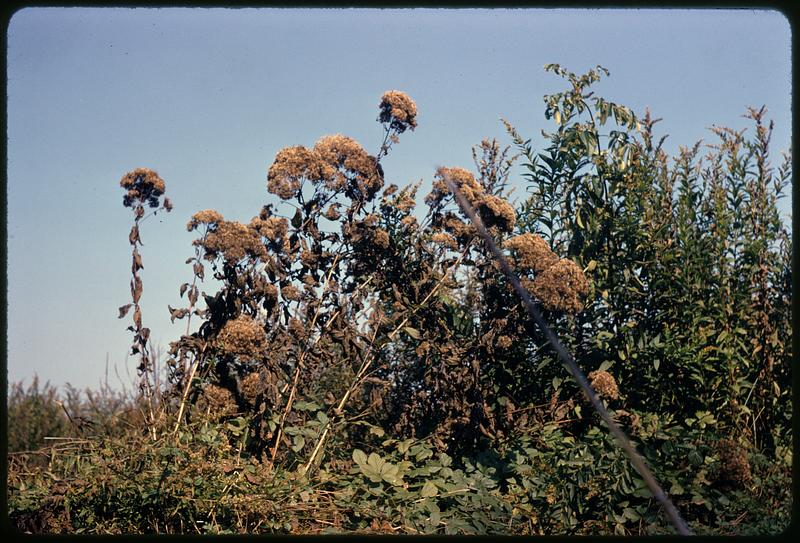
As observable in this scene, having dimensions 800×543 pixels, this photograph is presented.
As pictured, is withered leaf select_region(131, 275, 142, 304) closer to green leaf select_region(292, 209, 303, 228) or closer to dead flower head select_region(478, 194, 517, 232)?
green leaf select_region(292, 209, 303, 228)

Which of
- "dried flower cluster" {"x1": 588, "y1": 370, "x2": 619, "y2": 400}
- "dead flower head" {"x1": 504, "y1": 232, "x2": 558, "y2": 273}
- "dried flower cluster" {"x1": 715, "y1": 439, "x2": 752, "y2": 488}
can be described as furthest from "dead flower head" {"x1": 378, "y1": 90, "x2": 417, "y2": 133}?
"dried flower cluster" {"x1": 715, "y1": 439, "x2": 752, "y2": 488}

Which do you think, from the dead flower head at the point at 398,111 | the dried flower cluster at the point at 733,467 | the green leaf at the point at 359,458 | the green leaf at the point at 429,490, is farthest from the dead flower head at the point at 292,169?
the dried flower cluster at the point at 733,467

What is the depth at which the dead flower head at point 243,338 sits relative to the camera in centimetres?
302

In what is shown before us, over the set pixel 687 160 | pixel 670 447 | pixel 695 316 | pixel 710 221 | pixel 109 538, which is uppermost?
pixel 687 160

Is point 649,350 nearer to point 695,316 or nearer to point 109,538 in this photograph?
point 695,316

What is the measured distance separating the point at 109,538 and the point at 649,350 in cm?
226

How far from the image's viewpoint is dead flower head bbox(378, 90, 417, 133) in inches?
133

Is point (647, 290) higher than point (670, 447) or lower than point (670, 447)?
higher

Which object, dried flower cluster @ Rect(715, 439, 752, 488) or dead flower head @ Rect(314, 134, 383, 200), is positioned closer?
dried flower cluster @ Rect(715, 439, 752, 488)

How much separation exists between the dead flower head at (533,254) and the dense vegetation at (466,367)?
0.03 ft

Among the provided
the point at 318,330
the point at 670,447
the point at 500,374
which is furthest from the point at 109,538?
the point at 670,447

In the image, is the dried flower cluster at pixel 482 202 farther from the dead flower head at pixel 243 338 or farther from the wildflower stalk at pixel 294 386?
the dead flower head at pixel 243 338

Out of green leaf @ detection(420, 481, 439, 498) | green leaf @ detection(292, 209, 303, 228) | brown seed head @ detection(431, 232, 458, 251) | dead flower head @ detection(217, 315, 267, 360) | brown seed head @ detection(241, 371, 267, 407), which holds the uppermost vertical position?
green leaf @ detection(292, 209, 303, 228)

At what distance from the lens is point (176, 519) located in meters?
2.90
